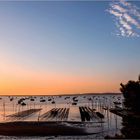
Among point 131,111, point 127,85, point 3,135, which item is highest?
point 127,85

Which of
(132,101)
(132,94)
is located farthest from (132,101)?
(132,94)

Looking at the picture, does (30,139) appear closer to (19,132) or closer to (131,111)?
(19,132)

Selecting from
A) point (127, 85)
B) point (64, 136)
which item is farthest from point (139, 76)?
point (64, 136)

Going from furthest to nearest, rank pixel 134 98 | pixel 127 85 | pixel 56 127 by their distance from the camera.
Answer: pixel 56 127 < pixel 127 85 < pixel 134 98

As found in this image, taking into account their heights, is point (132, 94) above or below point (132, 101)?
above

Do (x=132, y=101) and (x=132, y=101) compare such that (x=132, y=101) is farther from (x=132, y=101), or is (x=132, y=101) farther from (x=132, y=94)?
(x=132, y=94)

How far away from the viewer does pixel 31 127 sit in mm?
48719

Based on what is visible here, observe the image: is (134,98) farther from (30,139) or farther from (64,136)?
(30,139)

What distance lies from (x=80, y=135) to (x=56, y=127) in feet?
25.7

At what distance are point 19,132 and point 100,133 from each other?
38.4ft

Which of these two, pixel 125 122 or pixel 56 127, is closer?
pixel 125 122

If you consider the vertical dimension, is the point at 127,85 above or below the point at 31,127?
above

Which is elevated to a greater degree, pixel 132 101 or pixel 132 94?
pixel 132 94

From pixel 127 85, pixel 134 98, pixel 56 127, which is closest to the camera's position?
pixel 134 98
